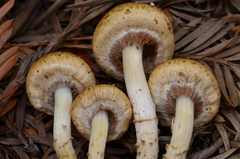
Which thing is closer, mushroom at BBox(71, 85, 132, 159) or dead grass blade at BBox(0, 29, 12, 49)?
mushroom at BBox(71, 85, 132, 159)

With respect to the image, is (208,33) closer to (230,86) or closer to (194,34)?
(194,34)

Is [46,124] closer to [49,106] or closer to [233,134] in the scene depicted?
[49,106]

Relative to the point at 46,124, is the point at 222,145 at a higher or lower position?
lower

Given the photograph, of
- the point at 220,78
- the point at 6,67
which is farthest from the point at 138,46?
the point at 6,67

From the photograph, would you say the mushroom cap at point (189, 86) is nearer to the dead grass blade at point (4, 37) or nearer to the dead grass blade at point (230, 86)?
the dead grass blade at point (230, 86)

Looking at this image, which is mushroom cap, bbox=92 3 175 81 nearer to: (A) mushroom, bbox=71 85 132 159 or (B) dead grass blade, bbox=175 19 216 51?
(B) dead grass blade, bbox=175 19 216 51

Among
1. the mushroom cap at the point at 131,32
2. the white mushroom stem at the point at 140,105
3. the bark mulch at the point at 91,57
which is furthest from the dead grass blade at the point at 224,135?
the mushroom cap at the point at 131,32

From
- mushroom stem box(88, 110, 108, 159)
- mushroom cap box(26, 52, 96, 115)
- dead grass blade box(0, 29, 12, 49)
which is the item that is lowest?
mushroom stem box(88, 110, 108, 159)

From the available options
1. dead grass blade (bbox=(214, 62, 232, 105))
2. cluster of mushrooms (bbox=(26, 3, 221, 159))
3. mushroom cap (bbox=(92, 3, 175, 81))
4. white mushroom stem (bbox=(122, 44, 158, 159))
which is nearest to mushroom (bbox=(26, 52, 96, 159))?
cluster of mushrooms (bbox=(26, 3, 221, 159))

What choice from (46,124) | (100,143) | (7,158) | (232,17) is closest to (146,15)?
(232,17)
